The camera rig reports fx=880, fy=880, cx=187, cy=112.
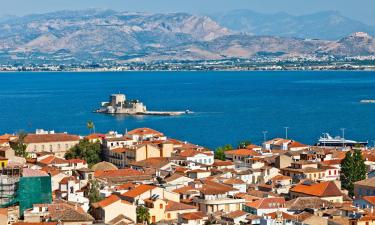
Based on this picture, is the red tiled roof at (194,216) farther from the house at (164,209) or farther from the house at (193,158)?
the house at (193,158)

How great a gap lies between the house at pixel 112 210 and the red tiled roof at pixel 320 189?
16.6 feet

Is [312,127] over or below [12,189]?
below

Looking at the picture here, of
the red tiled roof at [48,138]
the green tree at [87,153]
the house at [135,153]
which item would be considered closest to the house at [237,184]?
the house at [135,153]

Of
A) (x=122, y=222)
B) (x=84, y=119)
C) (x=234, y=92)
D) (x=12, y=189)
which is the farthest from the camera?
(x=234, y=92)

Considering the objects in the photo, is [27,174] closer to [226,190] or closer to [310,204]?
[226,190]

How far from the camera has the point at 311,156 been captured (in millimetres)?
30875

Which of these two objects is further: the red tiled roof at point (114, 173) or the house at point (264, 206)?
the red tiled roof at point (114, 173)

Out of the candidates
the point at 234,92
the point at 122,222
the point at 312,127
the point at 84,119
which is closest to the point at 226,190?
the point at 122,222

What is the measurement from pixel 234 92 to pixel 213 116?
40.2 metres

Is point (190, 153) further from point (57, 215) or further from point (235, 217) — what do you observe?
point (57, 215)

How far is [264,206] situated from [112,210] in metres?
3.53

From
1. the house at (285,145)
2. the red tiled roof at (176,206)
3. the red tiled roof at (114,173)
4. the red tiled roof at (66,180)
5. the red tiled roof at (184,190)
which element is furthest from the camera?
the house at (285,145)

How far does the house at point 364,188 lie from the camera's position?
75.2 feet

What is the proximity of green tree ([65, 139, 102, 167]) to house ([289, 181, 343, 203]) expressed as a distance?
1057cm
